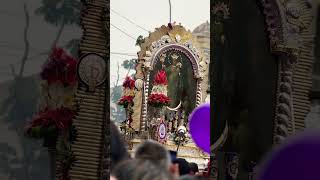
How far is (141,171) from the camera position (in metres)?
2.22

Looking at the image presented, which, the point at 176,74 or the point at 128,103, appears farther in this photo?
the point at 176,74

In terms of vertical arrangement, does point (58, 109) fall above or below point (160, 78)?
below

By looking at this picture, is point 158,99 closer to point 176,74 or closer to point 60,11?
point 176,74

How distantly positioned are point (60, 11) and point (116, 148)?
2.48 feet

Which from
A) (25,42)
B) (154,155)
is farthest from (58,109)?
(154,155)

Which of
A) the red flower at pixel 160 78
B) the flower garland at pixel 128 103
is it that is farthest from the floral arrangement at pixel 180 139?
the flower garland at pixel 128 103

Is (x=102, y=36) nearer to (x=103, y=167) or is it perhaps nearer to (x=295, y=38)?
(x=103, y=167)

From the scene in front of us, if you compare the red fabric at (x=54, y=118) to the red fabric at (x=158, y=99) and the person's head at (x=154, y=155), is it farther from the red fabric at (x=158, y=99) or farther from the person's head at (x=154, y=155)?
the red fabric at (x=158, y=99)

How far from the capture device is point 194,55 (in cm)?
733

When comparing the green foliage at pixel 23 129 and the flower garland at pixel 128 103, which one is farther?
the flower garland at pixel 128 103

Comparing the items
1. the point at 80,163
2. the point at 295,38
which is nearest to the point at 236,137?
the point at 295,38

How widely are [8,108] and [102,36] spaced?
1.91 ft

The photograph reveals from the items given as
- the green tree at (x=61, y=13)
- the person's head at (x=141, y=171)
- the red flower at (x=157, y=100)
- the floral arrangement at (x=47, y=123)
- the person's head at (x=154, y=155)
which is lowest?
the person's head at (x=141, y=171)

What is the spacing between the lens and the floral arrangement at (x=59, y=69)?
9.00 feet
